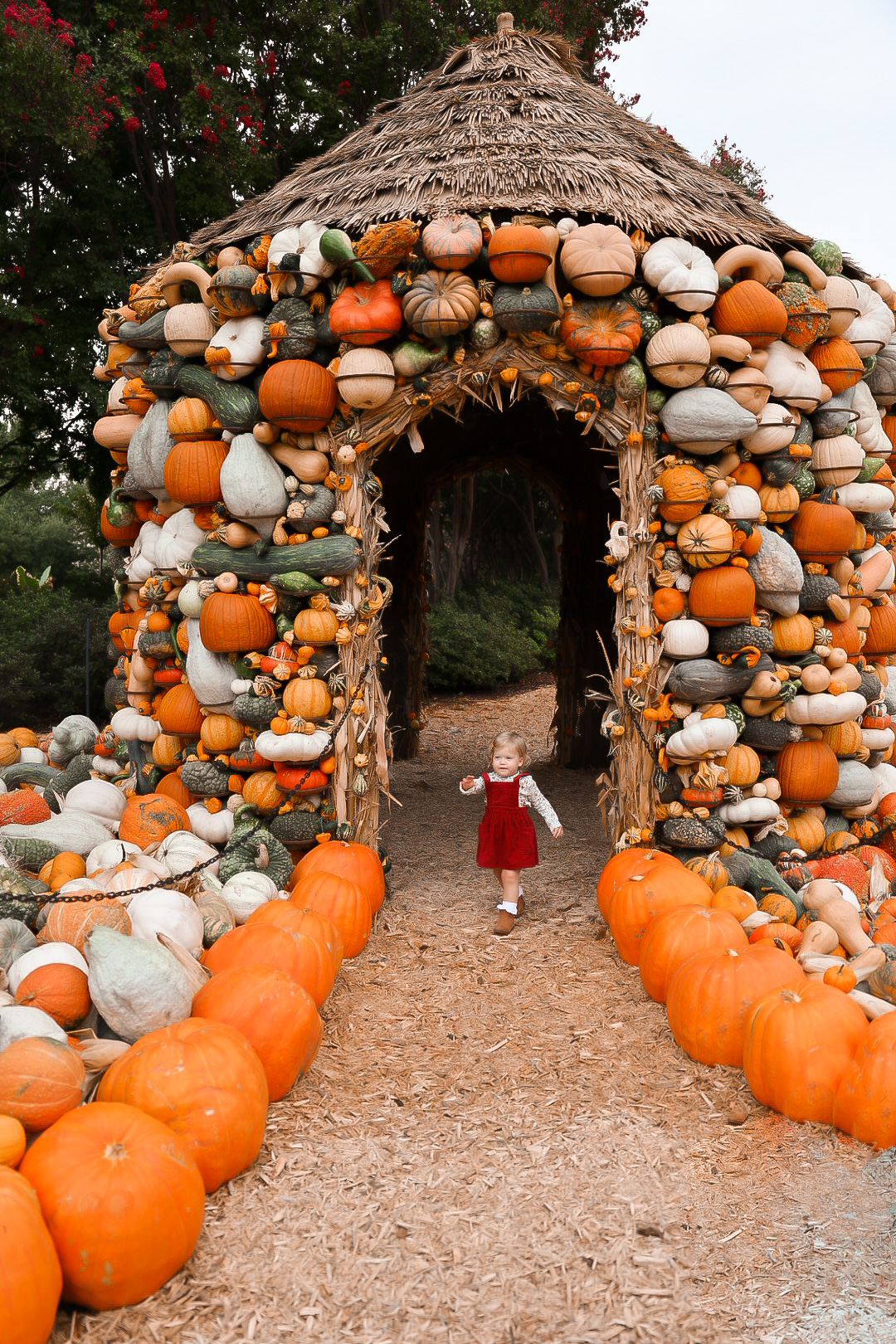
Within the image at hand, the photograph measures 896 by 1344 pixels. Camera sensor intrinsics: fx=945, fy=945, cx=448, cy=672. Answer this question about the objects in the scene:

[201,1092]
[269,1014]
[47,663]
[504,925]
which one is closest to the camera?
[201,1092]

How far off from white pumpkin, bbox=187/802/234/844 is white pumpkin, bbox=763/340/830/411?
378cm

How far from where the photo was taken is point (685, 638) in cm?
495

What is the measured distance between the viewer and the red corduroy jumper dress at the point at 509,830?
5043mm

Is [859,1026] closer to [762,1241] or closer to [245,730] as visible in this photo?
[762,1241]

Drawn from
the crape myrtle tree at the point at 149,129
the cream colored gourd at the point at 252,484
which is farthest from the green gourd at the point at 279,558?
the crape myrtle tree at the point at 149,129

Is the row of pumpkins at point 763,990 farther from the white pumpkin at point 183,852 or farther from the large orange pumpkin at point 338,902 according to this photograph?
the white pumpkin at point 183,852

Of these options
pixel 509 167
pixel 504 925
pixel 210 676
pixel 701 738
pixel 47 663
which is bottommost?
pixel 504 925

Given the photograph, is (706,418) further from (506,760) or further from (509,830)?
(509,830)

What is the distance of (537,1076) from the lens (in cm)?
354

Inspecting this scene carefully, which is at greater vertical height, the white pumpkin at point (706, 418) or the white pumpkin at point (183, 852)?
the white pumpkin at point (706, 418)

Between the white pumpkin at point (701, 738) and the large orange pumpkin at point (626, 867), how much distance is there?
54 cm

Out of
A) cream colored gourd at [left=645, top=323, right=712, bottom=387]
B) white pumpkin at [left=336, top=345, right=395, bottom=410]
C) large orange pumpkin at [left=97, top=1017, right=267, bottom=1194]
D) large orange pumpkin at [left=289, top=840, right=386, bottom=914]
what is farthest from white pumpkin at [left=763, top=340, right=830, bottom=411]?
large orange pumpkin at [left=97, top=1017, right=267, bottom=1194]

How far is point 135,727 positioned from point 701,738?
→ 348 centimetres

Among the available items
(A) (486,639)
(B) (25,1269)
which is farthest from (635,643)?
(A) (486,639)
